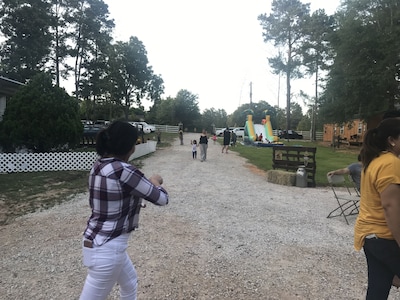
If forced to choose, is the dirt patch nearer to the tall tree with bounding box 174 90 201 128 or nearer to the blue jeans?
the blue jeans

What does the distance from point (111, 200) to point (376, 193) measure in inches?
63.5

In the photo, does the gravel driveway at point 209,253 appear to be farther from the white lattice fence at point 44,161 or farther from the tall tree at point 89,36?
the tall tree at point 89,36

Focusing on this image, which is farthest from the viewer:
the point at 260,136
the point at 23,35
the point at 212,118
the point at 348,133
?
the point at 212,118

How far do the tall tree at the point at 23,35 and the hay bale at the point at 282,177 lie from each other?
25.8 meters

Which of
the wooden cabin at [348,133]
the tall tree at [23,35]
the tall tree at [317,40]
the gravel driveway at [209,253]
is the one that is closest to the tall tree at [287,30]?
the tall tree at [317,40]

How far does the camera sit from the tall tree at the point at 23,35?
89.9 feet

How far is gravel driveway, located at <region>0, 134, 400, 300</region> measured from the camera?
11.1 feet

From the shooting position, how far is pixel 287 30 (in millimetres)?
35719

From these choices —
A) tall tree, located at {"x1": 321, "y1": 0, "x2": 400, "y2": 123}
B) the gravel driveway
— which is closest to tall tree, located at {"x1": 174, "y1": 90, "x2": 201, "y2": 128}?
tall tree, located at {"x1": 321, "y1": 0, "x2": 400, "y2": 123}

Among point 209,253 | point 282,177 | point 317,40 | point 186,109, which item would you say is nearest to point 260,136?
point 317,40

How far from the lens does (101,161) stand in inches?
76.6

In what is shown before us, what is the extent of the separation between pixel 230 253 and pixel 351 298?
5.27 ft

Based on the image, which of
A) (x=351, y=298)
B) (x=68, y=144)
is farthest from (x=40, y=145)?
(x=351, y=298)

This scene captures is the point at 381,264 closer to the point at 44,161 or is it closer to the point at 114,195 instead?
the point at 114,195
